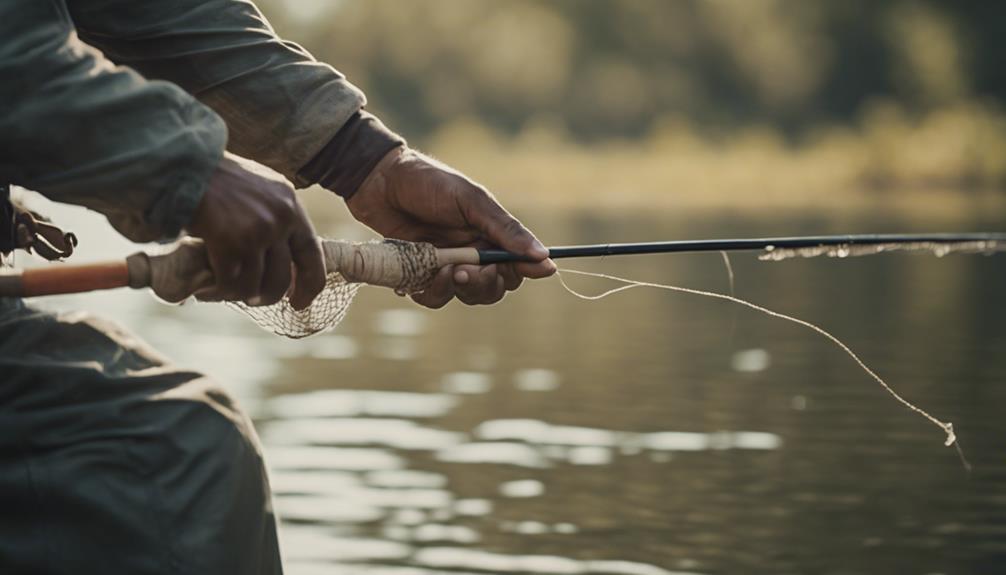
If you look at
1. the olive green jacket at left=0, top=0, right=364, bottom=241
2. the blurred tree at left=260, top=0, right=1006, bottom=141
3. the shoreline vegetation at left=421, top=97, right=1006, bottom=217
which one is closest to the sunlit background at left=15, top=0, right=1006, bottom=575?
the olive green jacket at left=0, top=0, right=364, bottom=241

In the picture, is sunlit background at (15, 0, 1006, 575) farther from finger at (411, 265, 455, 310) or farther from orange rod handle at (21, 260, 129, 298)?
orange rod handle at (21, 260, 129, 298)

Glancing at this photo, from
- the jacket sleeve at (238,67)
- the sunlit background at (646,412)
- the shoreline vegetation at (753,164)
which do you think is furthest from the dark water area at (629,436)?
the shoreline vegetation at (753,164)

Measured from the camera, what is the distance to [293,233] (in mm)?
1861

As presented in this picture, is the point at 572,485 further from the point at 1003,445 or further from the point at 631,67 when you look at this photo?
the point at 631,67

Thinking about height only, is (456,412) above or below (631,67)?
below

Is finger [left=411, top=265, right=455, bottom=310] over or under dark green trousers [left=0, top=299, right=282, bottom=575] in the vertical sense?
over

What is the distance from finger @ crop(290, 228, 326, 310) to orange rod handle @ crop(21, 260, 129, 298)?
196 mm

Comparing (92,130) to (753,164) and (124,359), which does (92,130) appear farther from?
(753,164)

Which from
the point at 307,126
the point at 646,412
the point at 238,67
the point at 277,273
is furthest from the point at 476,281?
the point at 646,412

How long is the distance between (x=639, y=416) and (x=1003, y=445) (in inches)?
73.3

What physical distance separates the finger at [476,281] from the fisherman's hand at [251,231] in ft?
1.85

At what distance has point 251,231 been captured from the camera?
1.79m

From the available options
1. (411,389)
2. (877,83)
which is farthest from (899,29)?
(411,389)

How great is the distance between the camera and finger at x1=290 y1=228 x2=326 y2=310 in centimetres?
188
